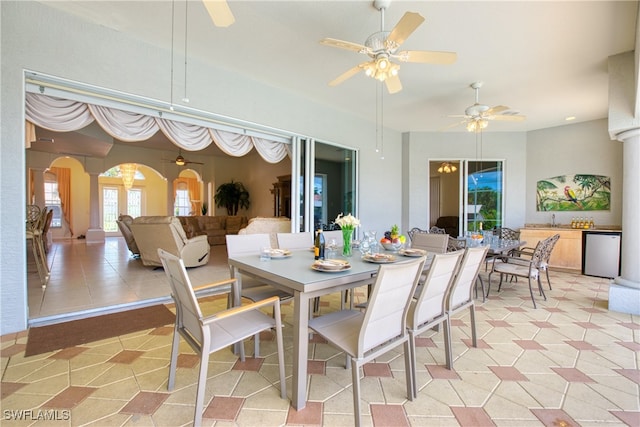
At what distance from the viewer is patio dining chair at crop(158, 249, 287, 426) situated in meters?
1.46

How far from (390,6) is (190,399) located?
3462 mm

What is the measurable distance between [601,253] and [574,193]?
4.81ft

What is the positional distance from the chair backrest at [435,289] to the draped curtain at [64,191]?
1290 centimetres

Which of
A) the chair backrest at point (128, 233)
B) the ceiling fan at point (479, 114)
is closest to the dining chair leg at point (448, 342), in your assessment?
the ceiling fan at point (479, 114)

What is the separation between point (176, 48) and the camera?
10.9 ft

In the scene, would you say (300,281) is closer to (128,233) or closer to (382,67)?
(382,67)

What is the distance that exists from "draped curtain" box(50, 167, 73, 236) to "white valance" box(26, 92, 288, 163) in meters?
9.79

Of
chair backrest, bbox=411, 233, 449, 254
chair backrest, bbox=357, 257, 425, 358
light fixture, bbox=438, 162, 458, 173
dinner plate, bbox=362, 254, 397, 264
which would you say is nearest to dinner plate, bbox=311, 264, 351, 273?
dinner plate, bbox=362, 254, 397, 264

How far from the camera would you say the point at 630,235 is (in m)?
3.31

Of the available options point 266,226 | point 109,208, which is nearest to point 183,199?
point 109,208

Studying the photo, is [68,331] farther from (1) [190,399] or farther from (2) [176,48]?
(2) [176,48]

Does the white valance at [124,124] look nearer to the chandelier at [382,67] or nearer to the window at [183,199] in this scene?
the chandelier at [382,67]

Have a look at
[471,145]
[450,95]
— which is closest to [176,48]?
[450,95]

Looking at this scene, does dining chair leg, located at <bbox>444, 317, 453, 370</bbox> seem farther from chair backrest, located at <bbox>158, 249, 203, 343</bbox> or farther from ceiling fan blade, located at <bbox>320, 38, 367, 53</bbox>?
ceiling fan blade, located at <bbox>320, 38, 367, 53</bbox>
